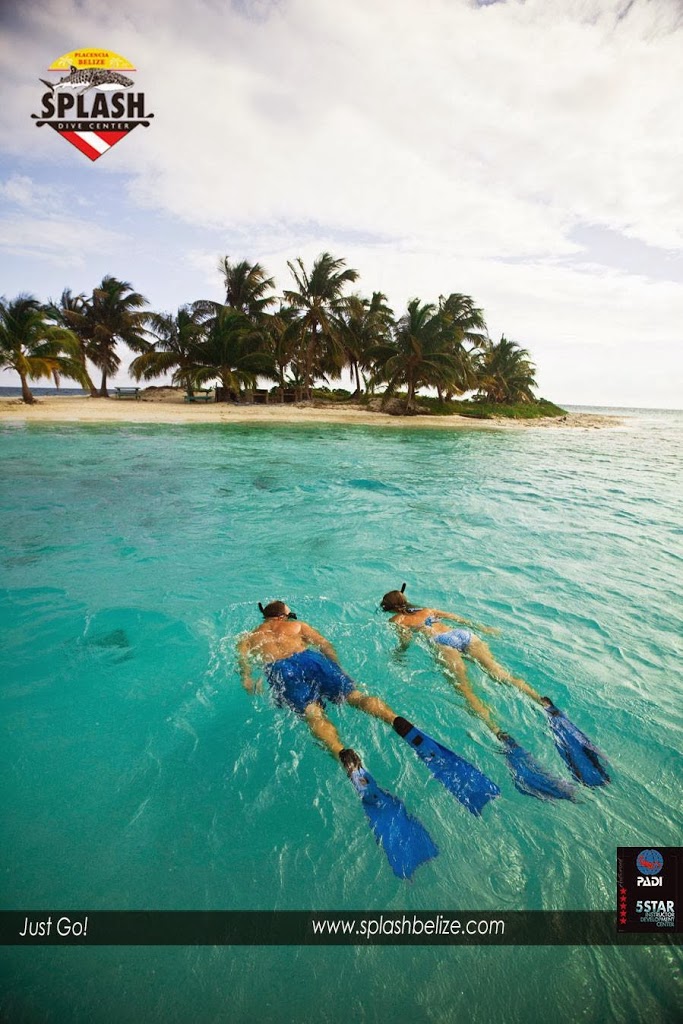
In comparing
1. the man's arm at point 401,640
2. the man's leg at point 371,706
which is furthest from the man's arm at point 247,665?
the man's arm at point 401,640

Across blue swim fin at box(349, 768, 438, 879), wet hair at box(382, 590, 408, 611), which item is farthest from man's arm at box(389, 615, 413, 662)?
blue swim fin at box(349, 768, 438, 879)

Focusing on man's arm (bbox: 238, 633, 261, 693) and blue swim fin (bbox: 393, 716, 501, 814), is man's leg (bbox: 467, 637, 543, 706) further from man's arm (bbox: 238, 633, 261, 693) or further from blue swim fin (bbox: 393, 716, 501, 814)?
man's arm (bbox: 238, 633, 261, 693)

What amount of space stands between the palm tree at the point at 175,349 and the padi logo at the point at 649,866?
35244 mm

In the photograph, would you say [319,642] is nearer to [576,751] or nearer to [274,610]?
[274,610]

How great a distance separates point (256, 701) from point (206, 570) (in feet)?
10.0

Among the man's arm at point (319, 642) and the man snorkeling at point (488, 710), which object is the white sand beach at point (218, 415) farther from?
the man snorkeling at point (488, 710)

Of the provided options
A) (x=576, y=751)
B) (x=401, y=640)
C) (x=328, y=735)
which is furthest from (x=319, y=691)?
(x=576, y=751)

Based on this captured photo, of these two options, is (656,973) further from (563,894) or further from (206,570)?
(206,570)

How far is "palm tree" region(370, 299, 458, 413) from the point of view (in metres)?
30.1

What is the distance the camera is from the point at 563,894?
7.59ft

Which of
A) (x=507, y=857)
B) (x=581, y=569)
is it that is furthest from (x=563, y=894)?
(x=581, y=569)

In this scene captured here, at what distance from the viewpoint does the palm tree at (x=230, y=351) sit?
103ft

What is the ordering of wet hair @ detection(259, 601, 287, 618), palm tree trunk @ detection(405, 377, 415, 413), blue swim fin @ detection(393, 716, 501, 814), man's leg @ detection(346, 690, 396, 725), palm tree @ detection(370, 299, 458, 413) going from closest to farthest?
blue swim fin @ detection(393, 716, 501, 814)
man's leg @ detection(346, 690, 396, 725)
wet hair @ detection(259, 601, 287, 618)
palm tree @ detection(370, 299, 458, 413)
palm tree trunk @ detection(405, 377, 415, 413)

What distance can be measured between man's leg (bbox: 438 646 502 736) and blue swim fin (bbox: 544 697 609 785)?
46 cm
